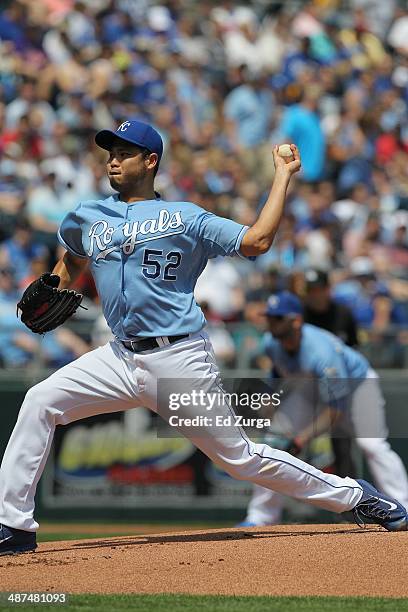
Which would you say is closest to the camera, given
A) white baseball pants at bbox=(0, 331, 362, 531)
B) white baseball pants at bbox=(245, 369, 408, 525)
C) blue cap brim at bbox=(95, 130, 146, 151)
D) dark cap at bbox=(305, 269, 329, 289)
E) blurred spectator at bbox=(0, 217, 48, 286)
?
white baseball pants at bbox=(0, 331, 362, 531)

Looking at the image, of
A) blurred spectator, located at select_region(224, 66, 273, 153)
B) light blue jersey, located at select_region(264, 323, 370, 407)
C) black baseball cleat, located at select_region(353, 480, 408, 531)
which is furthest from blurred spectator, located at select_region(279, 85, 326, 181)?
black baseball cleat, located at select_region(353, 480, 408, 531)

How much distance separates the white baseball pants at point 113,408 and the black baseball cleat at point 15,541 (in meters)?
0.05

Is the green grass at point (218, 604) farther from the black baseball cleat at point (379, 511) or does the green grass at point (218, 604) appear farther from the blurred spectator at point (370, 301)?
the blurred spectator at point (370, 301)

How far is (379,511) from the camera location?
6461mm

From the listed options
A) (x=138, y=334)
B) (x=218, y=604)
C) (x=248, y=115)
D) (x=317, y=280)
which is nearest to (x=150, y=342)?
(x=138, y=334)

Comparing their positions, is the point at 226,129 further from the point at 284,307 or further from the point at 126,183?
the point at 126,183

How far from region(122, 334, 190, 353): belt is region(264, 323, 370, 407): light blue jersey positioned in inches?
124

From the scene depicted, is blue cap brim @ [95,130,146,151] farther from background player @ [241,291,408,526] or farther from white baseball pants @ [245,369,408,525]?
white baseball pants @ [245,369,408,525]

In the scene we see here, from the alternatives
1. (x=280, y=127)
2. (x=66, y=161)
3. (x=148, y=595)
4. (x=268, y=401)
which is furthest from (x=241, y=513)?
(x=148, y=595)

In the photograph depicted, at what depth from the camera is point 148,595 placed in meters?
5.37

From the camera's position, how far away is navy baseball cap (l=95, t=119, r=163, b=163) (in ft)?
19.7

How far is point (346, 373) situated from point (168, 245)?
148 inches

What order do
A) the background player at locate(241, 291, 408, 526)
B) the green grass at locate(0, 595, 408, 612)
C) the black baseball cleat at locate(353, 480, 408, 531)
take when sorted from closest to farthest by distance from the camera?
the green grass at locate(0, 595, 408, 612)
the black baseball cleat at locate(353, 480, 408, 531)
the background player at locate(241, 291, 408, 526)

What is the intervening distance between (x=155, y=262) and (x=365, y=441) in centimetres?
411
